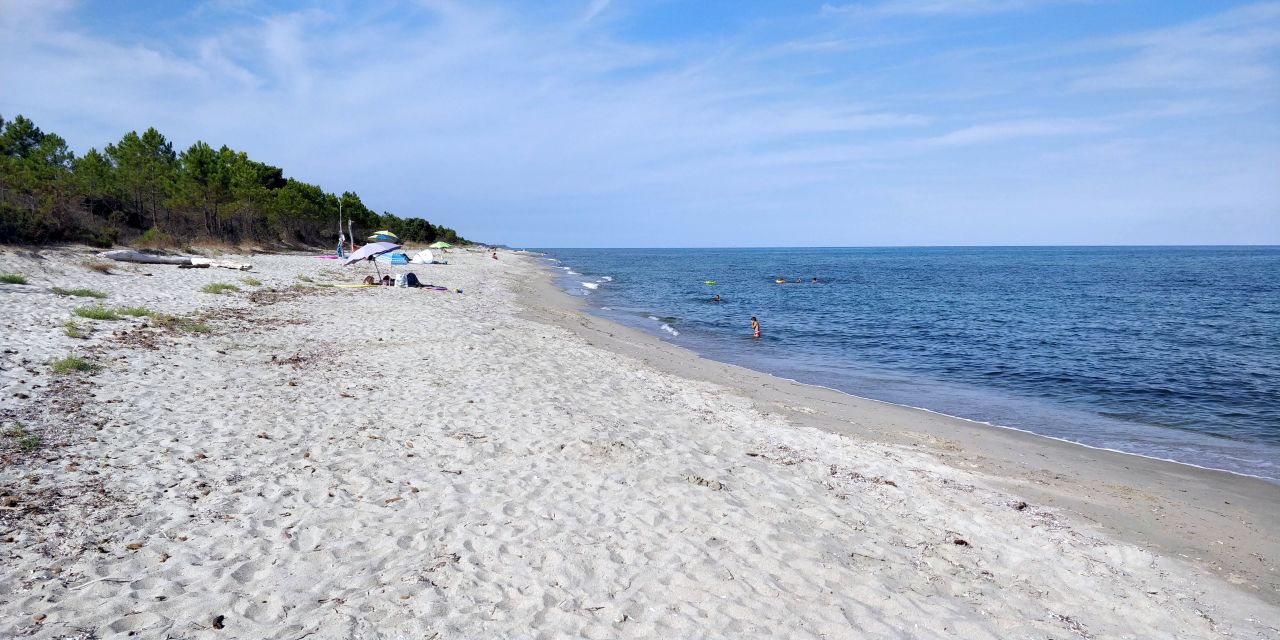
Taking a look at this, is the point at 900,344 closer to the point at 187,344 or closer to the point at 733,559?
the point at 733,559

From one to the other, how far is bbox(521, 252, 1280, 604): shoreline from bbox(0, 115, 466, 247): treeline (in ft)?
93.1

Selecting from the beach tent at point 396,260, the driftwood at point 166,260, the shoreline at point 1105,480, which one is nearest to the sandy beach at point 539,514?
the shoreline at point 1105,480

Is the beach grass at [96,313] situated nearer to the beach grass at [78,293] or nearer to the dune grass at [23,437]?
the beach grass at [78,293]

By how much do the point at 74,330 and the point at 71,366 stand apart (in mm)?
2586

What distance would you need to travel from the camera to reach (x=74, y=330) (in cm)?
1116

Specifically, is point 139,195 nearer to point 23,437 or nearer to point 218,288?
point 218,288

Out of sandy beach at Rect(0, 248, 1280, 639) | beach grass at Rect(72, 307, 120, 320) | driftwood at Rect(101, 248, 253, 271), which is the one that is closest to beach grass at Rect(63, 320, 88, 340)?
sandy beach at Rect(0, 248, 1280, 639)

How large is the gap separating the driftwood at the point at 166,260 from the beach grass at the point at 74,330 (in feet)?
54.7

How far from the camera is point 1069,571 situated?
6.27m

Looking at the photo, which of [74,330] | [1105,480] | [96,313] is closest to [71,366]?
[74,330]

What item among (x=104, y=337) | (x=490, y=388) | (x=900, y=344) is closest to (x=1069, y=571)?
(x=490, y=388)

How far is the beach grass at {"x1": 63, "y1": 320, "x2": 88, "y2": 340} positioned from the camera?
431 inches

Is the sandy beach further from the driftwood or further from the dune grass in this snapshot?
the driftwood

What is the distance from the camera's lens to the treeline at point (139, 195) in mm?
28703
